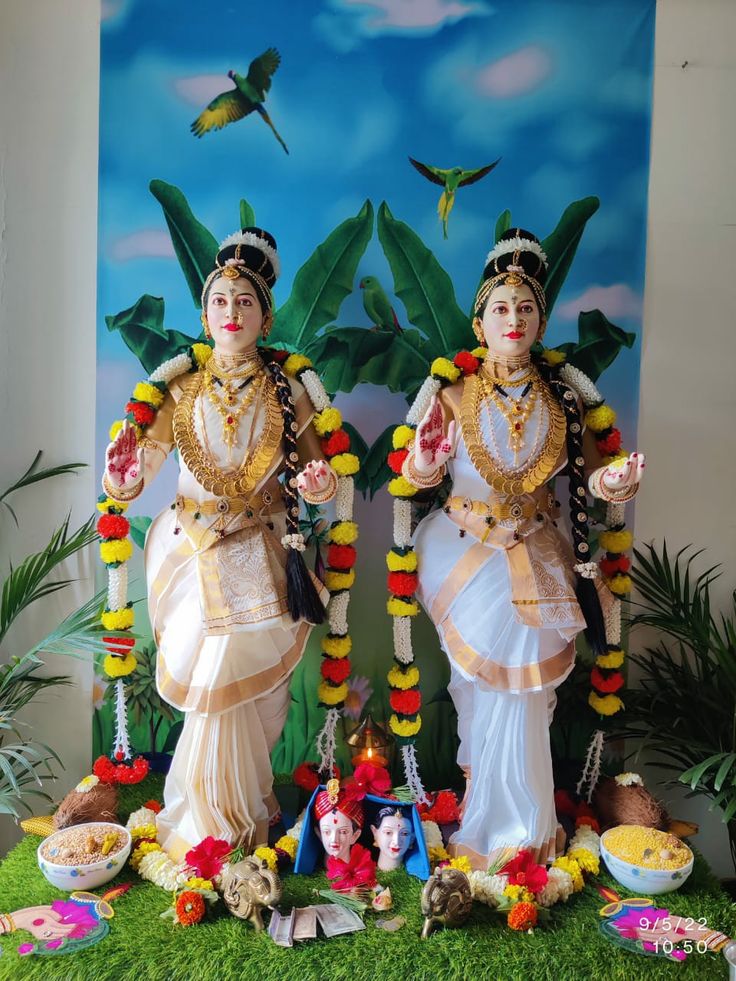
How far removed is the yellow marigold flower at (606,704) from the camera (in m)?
3.12

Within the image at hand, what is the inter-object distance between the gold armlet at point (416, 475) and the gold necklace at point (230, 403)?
1.99ft

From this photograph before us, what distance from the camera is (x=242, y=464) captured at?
2.79m

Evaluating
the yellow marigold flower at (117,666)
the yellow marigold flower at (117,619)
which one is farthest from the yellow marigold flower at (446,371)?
the yellow marigold flower at (117,666)

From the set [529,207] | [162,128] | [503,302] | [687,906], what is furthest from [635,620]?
[162,128]

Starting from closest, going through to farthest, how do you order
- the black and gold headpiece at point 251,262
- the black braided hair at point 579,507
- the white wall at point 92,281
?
the black and gold headpiece at point 251,262 < the black braided hair at point 579,507 < the white wall at point 92,281

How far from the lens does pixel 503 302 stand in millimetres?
2818

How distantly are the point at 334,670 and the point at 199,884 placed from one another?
873 millimetres

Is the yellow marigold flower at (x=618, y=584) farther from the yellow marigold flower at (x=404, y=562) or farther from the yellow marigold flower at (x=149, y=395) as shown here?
the yellow marigold flower at (x=149, y=395)

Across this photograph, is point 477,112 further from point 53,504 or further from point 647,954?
point 647,954

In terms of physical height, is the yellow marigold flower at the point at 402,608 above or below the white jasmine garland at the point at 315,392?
below

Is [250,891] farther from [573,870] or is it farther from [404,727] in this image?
[573,870]

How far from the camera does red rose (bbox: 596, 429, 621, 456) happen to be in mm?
3016

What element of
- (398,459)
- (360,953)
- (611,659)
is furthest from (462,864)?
(398,459)

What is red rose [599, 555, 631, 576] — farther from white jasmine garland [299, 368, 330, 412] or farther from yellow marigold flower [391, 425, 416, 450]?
white jasmine garland [299, 368, 330, 412]
